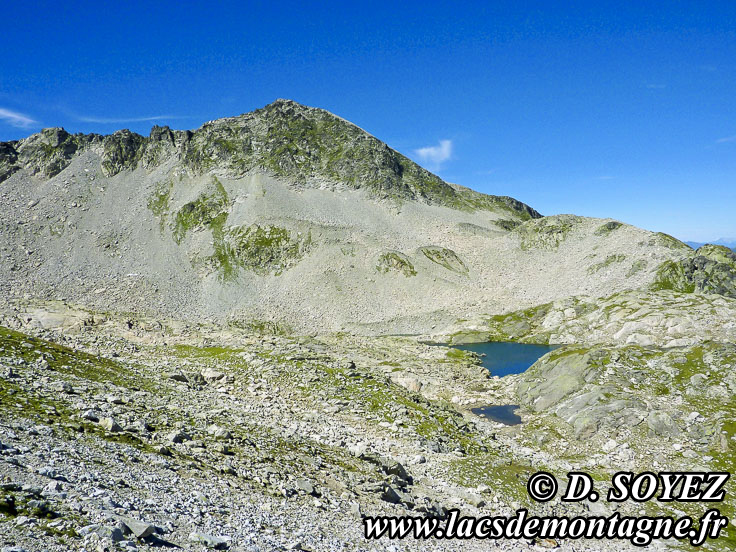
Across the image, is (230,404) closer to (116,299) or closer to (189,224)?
(116,299)

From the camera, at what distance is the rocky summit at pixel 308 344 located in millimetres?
18219

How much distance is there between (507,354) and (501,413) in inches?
1482

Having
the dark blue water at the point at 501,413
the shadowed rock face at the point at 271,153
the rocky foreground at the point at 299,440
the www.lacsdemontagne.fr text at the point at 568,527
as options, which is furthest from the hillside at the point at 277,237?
the www.lacsdemontagne.fr text at the point at 568,527

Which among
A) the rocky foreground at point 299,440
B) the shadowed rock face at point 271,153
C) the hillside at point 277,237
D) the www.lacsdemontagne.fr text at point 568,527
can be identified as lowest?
the www.lacsdemontagne.fr text at point 568,527

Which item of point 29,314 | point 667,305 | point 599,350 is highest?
point 667,305

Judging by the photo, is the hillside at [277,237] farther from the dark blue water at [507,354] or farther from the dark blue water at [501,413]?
the dark blue water at [501,413]

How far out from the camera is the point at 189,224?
13538cm

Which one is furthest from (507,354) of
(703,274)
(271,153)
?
(271,153)

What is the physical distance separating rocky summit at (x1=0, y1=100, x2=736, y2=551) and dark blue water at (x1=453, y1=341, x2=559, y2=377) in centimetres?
350

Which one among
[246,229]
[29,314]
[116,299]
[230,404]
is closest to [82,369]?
[230,404]

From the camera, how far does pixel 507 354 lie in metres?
83.1

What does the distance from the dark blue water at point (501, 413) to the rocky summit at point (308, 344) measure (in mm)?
2766

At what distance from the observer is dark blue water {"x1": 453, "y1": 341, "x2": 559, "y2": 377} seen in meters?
71.9

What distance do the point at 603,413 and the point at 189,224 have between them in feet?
415
